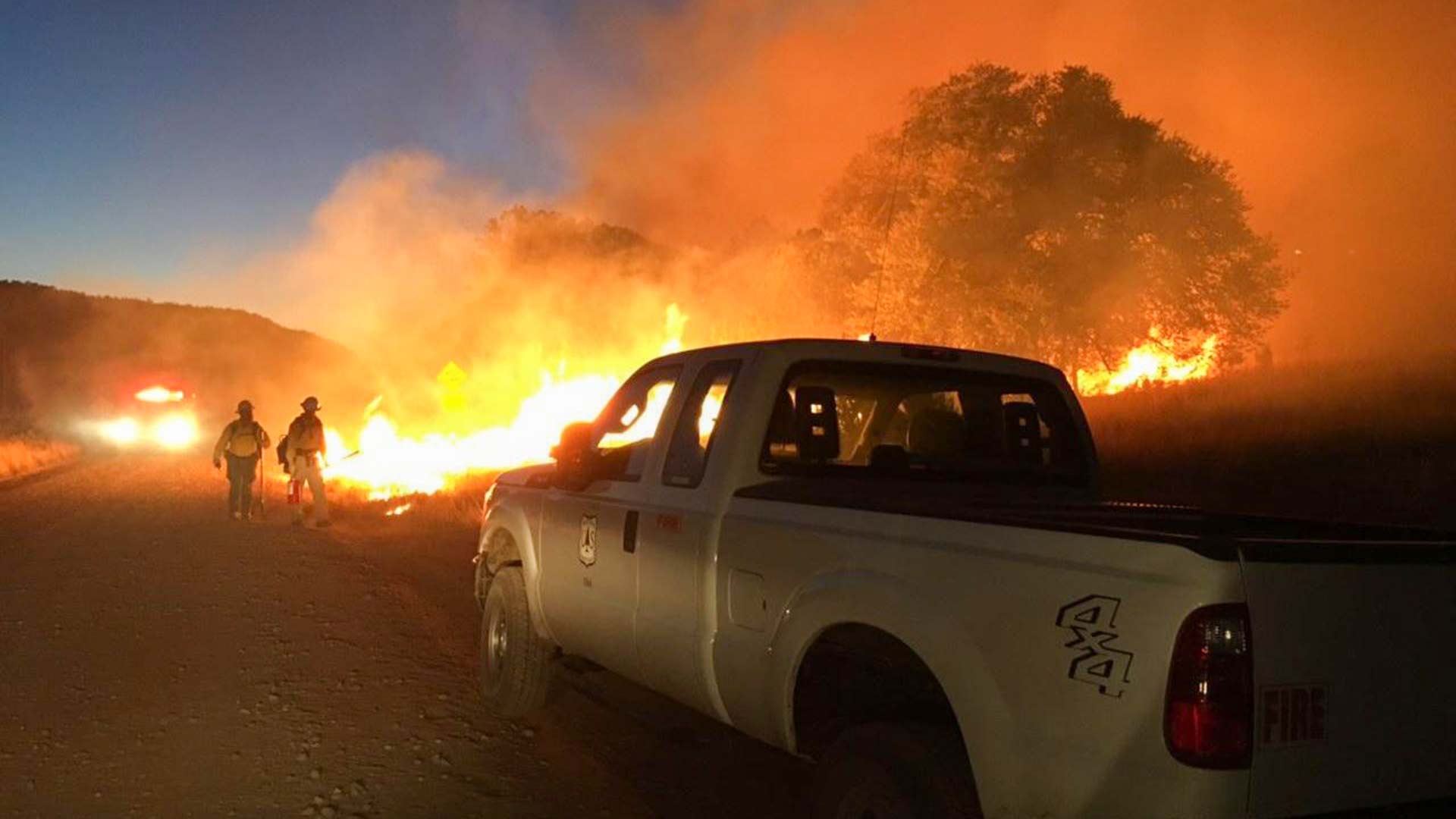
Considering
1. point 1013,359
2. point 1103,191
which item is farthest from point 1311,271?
point 1013,359

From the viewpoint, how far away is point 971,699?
298 cm

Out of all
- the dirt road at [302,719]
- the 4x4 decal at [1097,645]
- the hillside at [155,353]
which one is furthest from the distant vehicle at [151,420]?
the 4x4 decal at [1097,645]

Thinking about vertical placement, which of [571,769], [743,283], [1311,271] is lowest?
[571,769]

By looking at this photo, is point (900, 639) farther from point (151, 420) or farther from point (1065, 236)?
point (151, 420)

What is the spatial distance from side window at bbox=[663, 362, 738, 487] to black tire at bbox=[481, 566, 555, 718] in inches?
71.8

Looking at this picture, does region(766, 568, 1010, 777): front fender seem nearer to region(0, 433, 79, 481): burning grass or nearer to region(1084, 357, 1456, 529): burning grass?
region(1084, 357, 1456, 529): burning grass

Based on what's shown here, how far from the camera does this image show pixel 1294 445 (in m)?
12.7

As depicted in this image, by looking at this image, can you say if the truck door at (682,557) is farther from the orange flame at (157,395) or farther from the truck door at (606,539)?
the orange flame at (157,395)

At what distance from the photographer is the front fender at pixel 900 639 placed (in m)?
2.94

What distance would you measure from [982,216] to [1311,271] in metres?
20.8

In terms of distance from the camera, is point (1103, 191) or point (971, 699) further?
point (1103, 191)

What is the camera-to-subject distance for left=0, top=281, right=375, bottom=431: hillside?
3612 inches

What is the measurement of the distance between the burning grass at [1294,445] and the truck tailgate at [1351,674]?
21.5 feet

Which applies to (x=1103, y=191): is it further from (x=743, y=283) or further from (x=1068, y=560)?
(x=1068, y=560)
